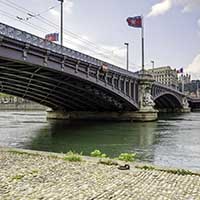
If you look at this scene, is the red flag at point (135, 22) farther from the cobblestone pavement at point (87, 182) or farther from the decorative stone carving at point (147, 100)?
the cobblestone pavement at point (87, 182)

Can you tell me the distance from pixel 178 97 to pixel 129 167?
93196mm

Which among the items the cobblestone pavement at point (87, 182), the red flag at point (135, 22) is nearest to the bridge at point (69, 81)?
the red flag at point (135, 22)

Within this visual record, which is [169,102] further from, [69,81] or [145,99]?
[69,81]

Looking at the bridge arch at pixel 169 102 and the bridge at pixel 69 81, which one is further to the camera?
the bridge arch at pixel 169 102

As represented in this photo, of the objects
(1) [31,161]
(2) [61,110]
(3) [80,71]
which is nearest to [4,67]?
(3) [80,71]

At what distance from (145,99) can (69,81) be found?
2072 centimetres

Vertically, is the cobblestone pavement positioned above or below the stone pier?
below

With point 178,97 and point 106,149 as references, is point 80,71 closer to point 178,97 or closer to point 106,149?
point 106,149

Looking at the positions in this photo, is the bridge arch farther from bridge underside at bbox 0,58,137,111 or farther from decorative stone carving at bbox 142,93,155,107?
bridge underside at bbox 0,58,137,111

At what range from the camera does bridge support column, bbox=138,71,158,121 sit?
190 ft

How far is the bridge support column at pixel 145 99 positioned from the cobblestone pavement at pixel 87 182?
4637 cm

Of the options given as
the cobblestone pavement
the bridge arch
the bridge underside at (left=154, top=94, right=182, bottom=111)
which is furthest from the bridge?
the cobblestone pavement

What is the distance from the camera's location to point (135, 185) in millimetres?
8742

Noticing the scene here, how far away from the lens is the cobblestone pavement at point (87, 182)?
7.71 metres
